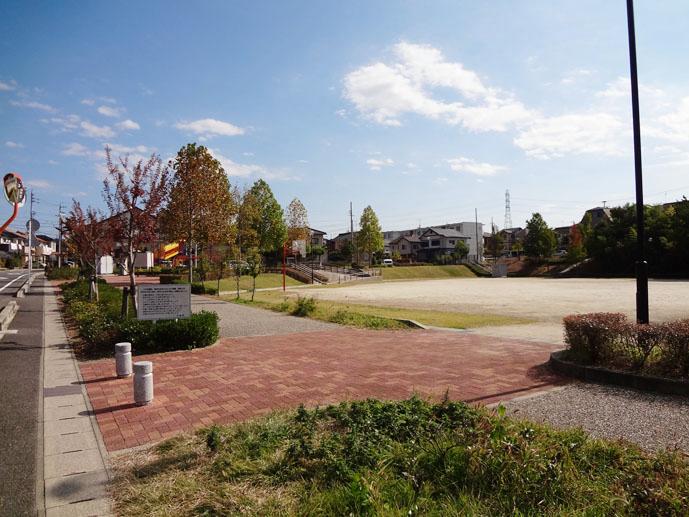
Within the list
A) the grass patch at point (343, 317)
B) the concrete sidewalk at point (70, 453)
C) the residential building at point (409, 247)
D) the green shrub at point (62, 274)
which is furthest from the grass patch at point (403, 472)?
the residential building at point (409, 247)

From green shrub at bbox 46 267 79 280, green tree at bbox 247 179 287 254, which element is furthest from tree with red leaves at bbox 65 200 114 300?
green tree at bbox 247 179 287 254

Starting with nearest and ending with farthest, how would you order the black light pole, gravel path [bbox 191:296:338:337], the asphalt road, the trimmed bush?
the asphalt road < the trimmed bush < the black light pole < gravel path [bbox 191:296:338:337]

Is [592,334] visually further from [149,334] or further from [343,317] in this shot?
[149,334]

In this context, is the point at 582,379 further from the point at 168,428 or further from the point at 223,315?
the point at 223,315

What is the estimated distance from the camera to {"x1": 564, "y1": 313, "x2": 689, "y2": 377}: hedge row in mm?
6254

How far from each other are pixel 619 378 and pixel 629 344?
2.23 feet

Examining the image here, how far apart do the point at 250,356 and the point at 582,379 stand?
6.09 meters

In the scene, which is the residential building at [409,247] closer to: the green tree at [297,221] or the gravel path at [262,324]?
the green tree at [297,221]

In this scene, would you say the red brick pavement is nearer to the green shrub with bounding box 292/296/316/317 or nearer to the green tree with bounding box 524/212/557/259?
the green shrub with bounding box 292/296/316/317

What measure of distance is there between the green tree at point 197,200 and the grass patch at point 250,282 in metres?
7.63

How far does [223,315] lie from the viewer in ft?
55.4

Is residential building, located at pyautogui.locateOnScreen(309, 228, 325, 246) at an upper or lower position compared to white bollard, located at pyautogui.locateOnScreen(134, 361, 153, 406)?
upper

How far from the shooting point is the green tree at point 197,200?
→ 2563 cm

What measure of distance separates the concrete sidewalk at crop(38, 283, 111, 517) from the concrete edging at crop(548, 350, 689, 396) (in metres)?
6.71
